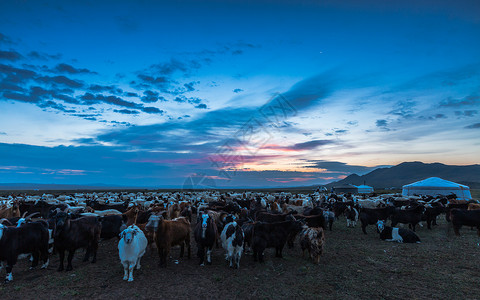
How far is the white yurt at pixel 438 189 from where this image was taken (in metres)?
45.7

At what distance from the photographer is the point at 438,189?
1880 inches

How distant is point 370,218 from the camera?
696 inches

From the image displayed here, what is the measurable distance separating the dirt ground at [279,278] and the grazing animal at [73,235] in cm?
69

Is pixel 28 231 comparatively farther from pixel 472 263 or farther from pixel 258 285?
pixel 472 263

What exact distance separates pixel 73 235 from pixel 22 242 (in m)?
1.51

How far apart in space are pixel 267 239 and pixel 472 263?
812 centimetres

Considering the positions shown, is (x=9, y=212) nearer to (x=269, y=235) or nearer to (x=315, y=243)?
(x=269, y=235)

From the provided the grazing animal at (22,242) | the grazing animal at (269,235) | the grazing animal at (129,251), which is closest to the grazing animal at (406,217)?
the grazing animal at (269,235)

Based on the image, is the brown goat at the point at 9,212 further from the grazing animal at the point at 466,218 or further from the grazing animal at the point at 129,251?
the grazing animal at the point at 466,218

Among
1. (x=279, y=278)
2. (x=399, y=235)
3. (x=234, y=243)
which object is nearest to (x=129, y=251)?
(x=234, y=243)

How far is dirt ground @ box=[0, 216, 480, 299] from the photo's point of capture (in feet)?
25.4

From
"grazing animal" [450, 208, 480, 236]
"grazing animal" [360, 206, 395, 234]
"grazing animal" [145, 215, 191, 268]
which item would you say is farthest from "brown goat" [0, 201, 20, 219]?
"grazing animal" [450, 208, 480, 236]

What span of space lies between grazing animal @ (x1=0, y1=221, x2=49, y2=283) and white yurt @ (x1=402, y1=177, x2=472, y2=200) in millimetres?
56220

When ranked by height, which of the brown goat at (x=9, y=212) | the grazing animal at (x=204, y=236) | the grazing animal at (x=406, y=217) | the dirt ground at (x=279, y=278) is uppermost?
the brown goat at (x=9, y=212)
